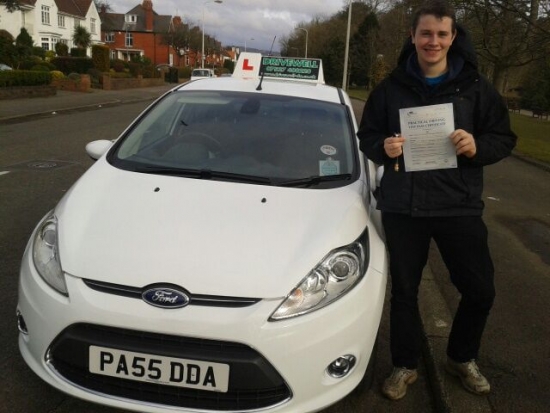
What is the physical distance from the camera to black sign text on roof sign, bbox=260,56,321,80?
16.0ft

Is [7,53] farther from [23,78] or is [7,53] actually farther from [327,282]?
[327,282]

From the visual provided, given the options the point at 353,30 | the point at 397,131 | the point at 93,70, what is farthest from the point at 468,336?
the point at 353,30

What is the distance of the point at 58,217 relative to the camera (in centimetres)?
267

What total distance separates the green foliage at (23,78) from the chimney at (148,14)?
59728 millimetres

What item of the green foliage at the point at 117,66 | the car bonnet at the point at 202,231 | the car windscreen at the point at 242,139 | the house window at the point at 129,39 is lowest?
the car bonnet at the point at 202,231

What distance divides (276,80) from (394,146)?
2226mm

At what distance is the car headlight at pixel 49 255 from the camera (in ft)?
7.66

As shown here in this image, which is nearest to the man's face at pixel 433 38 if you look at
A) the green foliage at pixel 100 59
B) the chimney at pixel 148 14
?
the green foliage at pixel 100 59

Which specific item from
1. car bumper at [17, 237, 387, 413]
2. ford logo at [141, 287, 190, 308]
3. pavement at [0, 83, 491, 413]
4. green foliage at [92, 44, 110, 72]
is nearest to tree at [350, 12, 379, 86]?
green foliage at [92, 44, 110, 72]

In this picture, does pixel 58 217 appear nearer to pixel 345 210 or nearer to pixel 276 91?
pixel 345 210

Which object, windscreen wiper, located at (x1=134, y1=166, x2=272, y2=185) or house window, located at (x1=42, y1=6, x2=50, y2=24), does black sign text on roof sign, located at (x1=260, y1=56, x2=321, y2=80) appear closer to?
windscreen wiper, located at (x1=134, y1=166, x2=272, y2=185)

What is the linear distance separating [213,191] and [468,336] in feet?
5.12

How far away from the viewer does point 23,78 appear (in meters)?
20.3

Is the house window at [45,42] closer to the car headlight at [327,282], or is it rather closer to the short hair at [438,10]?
the short hair at [438,10]
